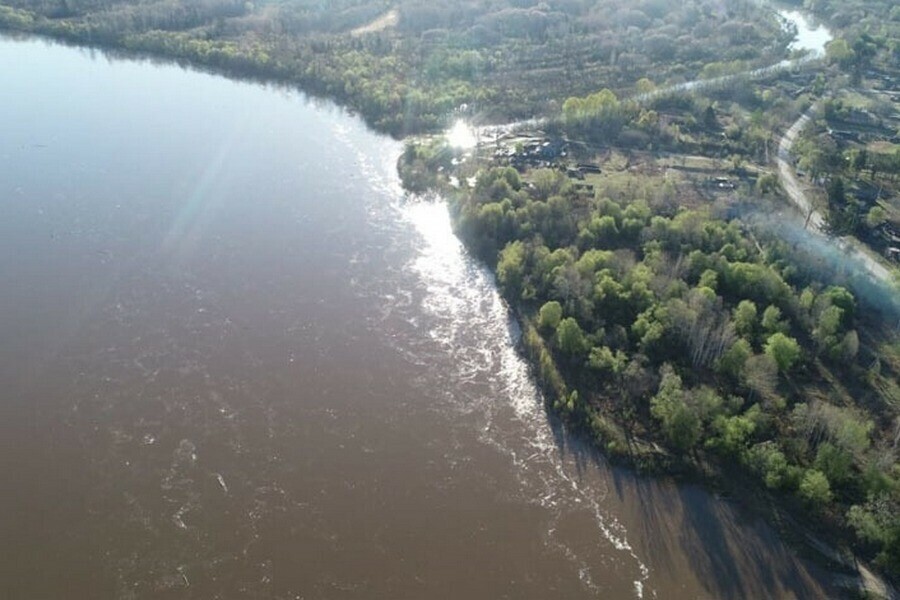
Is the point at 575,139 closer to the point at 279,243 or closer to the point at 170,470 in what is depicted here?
the point at 279,243

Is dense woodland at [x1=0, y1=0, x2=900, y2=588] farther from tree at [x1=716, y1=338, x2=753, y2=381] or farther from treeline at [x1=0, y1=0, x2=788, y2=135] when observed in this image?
treeline at [x1=0, y1=0, x2=788, y2=135]

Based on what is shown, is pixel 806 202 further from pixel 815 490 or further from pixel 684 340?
pixel 815 490

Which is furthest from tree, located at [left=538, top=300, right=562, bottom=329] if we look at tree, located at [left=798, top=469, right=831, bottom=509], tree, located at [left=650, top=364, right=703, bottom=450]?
tree, located at [left=798, top=469, right=831, bottom=509]

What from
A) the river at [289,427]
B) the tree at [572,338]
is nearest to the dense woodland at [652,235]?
the tree at [572,338]

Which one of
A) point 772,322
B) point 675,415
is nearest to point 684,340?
point 772,322

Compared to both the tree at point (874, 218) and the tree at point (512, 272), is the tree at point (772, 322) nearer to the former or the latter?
the tree at point (512, 272)

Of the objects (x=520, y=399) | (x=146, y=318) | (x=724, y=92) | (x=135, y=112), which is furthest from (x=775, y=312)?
(x=135, y=112)
